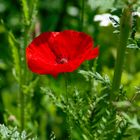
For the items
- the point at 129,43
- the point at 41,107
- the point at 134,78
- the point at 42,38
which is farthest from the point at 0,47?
the point at 129,43

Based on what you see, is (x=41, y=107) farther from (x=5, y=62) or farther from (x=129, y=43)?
(x=129, y=43)

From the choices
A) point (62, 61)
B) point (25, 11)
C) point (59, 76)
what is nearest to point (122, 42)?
point (62, 61)

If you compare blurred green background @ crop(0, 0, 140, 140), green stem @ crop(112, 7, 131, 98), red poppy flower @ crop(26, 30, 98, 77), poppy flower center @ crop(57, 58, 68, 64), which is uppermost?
green stem @ crop(112, 7, 131, 98)

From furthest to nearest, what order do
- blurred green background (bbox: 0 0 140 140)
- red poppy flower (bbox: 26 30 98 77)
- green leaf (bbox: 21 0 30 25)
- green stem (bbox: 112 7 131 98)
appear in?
1. blurred green background (bbox: 0 0 140 140)
2. green leaf (bbox: 21 0 30 25)
3. red poppy flower (bbox: 26 30 98 77)
4. green stem (bbox: 112 7 131 98)

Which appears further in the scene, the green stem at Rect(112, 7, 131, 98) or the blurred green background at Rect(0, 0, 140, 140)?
the blurred green background at Rect(0, 0, 140, 140)

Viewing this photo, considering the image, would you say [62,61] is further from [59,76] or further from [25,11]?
[59,76]

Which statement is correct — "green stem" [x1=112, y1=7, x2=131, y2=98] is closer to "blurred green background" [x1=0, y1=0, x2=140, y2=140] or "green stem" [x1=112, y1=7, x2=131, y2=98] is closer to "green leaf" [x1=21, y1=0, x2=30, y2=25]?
"blurred green background" [x1=0, y1=0, x2=140, y2=140]

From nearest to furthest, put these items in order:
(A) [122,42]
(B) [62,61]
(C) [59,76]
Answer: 1. (A) [122,42]
2. (B) [62,61]
3. (C) [59,76]

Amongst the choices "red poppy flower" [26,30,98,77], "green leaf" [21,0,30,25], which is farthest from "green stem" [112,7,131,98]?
"green leaf" [21,0,30,25]
